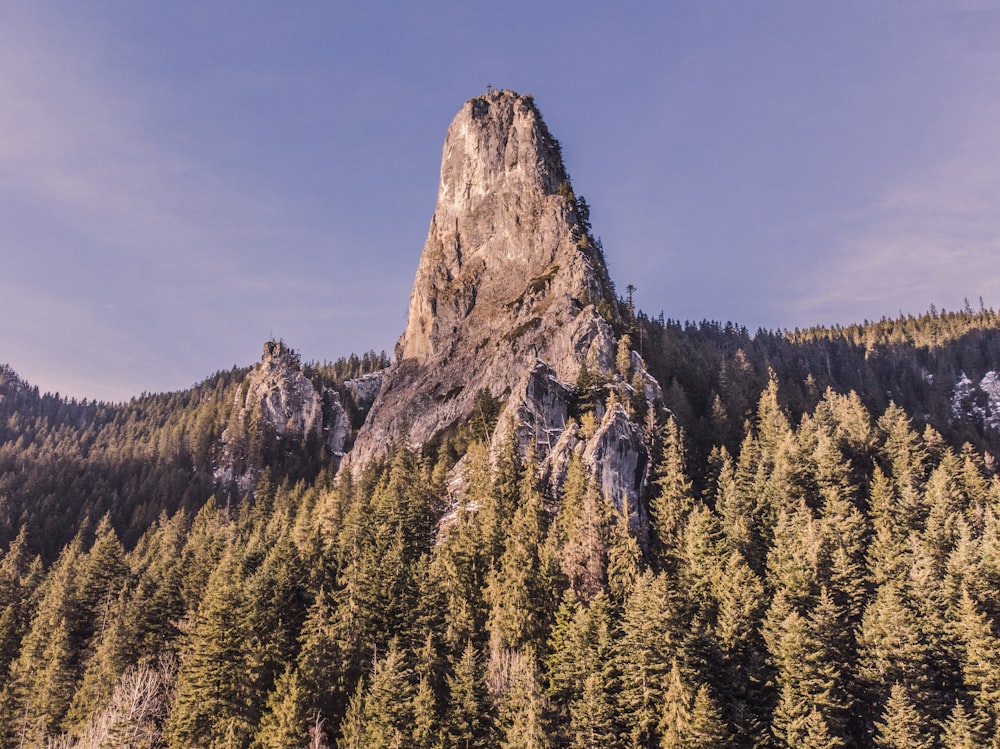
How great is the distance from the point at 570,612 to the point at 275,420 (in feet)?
429

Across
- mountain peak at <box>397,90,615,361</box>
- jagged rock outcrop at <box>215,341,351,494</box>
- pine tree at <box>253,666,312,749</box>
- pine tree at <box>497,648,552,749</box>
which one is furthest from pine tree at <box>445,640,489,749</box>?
jagged rock outcrop at <box>215,341,351,494</box>

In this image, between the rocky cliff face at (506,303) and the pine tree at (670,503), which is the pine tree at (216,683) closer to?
the rocky cliff face at (506,303)

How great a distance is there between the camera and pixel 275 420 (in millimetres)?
165000

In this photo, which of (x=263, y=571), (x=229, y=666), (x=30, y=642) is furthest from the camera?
(x=30, y=642)

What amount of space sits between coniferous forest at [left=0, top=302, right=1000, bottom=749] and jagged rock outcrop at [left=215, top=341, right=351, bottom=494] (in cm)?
7002

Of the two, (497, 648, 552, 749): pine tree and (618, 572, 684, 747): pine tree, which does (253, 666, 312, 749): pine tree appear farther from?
(618, 572, 684, 747): pine tree

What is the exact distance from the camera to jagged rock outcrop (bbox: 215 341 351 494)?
510 feet

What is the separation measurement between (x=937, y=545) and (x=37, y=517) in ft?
521

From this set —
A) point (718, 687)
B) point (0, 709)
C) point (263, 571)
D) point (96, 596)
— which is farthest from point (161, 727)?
point (718, 687)

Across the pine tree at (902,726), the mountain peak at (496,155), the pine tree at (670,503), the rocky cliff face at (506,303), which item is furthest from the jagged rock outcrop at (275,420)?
the pine tree at (902,726)

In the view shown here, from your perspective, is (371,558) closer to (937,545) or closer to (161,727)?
(161,727)

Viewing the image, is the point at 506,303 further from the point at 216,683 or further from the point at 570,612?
the point at 216,683

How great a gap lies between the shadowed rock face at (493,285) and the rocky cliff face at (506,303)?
23cm

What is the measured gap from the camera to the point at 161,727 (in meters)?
51.3
